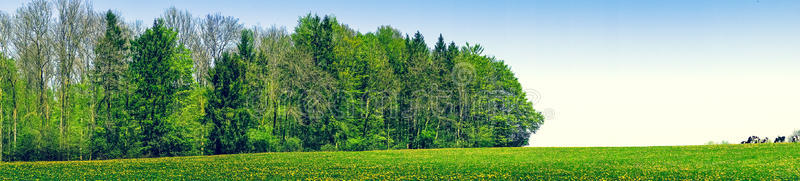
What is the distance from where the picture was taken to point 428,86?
63156mm

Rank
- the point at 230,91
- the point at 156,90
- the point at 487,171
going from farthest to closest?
the point at 230,91, the point at 156,90, the point at 487,171

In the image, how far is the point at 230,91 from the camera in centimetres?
5059

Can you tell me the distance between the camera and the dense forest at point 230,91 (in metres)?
46.3

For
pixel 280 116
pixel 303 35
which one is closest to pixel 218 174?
pixel 280 116

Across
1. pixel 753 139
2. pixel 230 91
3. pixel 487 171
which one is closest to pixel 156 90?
→ pixel 230 91

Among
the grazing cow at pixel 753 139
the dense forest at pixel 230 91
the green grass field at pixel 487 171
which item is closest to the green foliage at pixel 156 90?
the dense forest at pixel 230 91

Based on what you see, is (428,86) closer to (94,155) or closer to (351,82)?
(351,82)

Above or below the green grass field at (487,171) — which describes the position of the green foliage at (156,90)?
above

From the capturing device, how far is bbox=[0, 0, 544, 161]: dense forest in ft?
152

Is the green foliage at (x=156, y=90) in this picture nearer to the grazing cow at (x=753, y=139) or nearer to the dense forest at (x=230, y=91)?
the dense forest at (x=230, y=91)

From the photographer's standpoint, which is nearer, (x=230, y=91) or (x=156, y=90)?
(x=156, y=90)

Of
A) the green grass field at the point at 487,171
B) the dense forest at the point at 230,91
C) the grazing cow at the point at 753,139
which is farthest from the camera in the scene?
the grazing cow at the point at 753,139

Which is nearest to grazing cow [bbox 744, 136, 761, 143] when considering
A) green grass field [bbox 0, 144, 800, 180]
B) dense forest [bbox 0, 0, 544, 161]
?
green grass field [bbox 0, 144, 800, 180]

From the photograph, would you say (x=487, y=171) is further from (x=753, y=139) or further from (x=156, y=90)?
(x=753, y=139)
